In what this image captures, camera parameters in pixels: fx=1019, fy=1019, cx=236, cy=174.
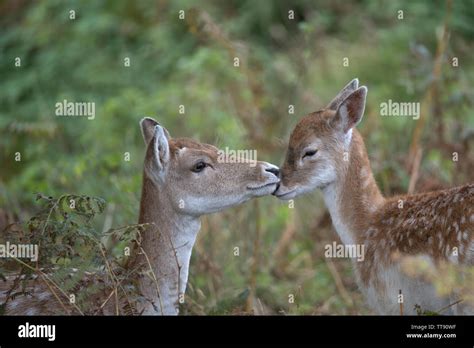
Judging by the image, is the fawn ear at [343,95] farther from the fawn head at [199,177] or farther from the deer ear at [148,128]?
the deer ear at [148,128]

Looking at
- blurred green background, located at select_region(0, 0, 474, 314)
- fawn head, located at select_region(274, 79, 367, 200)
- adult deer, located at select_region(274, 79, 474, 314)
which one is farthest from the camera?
blurred green background, located at select_region(0, 0, 474, 314)

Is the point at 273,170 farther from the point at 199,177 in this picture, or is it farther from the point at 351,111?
the point at 351,111

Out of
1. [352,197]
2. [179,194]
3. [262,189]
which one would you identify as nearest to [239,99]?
[352,197]

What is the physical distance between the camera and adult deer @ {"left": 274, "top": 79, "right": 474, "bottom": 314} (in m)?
6.57

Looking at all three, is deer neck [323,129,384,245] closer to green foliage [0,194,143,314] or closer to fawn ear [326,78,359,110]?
fawn ear [326,78,359,110]

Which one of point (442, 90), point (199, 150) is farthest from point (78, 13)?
point (199, 150)

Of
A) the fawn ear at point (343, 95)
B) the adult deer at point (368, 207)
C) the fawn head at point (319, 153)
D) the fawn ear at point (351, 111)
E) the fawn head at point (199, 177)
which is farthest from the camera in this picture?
the fawn ear at point (343, 95)

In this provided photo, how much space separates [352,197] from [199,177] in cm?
123

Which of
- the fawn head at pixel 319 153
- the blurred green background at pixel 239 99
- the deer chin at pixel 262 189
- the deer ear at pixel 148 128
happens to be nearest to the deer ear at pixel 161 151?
the deer ear at pixel 148 128

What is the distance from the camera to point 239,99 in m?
12.7

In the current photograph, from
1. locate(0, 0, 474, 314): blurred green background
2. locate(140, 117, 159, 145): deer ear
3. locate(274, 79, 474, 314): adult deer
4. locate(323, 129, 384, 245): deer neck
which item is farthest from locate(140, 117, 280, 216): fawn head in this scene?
locate(0, 0, 474, 314): blurred green background

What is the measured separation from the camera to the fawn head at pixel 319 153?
7.37 m

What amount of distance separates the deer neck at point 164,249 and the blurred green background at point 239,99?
0.69 m
